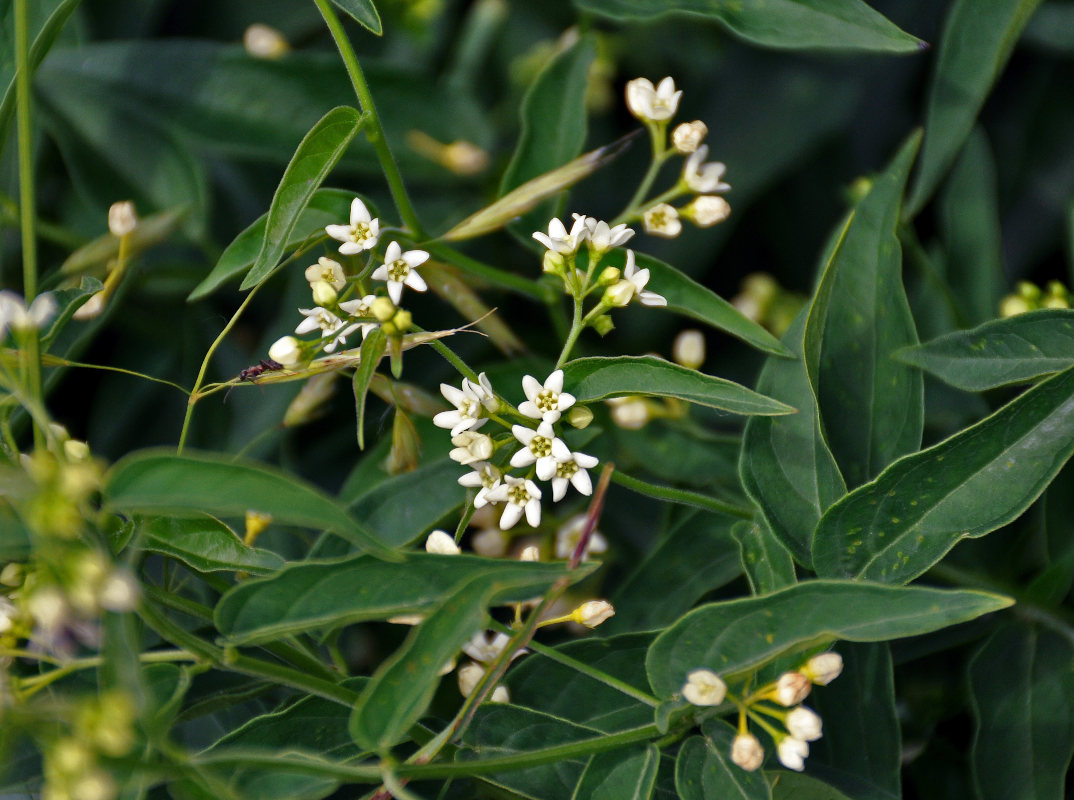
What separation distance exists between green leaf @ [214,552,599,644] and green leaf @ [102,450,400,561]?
0.28 ft

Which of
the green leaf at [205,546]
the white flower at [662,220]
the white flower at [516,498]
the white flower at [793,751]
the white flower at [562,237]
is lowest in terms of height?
the white flower at [793,751]

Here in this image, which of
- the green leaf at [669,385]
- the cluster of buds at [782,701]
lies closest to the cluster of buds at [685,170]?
the green leaf at [669,385]

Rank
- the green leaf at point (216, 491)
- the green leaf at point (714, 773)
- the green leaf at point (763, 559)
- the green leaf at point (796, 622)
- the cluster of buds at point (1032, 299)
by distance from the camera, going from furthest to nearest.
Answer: the cluster of buds at point (1032, 299) → the green leaf at point (763, 559) → the green leaf at point (714, 773) → the green leaf at point (796, 622) → the green leaf at point (216, 491)

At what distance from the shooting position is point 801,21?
1.14 meters

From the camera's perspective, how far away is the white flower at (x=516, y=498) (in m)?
0.93

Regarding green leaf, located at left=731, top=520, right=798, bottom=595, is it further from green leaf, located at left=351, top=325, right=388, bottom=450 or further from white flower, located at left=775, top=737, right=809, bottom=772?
green leaf, located at left=351, top=325, right=388, bottom=450

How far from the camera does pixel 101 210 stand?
1.55 m

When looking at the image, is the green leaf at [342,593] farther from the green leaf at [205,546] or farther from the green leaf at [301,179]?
the green leaf at [301,179]

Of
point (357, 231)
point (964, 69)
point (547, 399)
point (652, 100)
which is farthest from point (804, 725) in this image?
point (964, 69)

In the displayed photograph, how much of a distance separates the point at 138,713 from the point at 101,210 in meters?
1.15

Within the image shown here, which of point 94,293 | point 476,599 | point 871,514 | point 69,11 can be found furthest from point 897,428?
point 69,11

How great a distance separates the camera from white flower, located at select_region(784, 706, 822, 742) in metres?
0.83

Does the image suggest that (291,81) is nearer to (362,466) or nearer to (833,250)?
(362,466)

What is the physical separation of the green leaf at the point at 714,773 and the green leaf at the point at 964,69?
83cm
